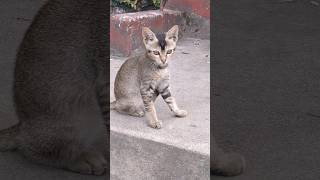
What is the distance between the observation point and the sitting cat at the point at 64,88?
367cm

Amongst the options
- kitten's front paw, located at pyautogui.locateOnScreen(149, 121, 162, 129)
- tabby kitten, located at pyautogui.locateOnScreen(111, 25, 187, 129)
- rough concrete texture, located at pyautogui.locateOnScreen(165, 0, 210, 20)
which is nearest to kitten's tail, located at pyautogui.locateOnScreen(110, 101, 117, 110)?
tabby kitten, located at pyautogui.locateOnScreen(111, 25, 187, 129)

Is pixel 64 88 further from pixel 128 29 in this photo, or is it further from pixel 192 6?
pixel 192 6

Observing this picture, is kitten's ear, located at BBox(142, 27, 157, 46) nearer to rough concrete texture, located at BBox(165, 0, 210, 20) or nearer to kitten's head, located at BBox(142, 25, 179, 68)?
kitten's head, located at BBox(142, 25, 179, 68)

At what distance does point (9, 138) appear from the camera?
12.7 feet

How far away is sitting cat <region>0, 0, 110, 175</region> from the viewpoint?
367 centimetres
